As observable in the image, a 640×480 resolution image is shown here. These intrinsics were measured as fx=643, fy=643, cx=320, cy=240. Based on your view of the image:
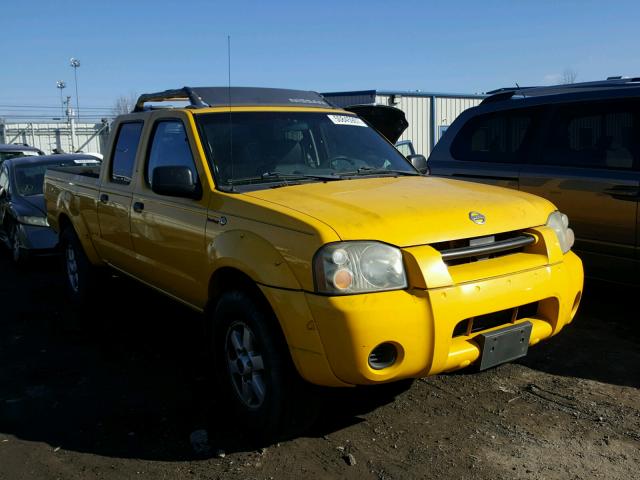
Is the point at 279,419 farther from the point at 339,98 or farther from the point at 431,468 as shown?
the point at 339,98

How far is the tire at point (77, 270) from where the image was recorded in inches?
242

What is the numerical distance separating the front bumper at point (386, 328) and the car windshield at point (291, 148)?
46.8 inches

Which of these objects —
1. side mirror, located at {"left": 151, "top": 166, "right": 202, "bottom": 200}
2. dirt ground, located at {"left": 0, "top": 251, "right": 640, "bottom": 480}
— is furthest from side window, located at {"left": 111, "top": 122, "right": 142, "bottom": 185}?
dirt ground, located at {"left": 0, "top": 251, "right": 640, "bottom": 480}

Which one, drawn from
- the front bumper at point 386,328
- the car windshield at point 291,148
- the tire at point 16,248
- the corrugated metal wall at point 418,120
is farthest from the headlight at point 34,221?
the corrugated metal wall at point 418,120

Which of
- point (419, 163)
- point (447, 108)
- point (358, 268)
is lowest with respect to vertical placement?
Result: point (358, 268)

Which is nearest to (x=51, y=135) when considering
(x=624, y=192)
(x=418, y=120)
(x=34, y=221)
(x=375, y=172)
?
(x=418, y=120)

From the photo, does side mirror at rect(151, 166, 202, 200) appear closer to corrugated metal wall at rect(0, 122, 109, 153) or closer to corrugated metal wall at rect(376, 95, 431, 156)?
corrugated metal wall at rect(376, 95, 431, 156)

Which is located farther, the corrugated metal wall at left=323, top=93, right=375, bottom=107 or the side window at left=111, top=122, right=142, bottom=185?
the corrugated metal wall at left=323, top=93, right=375, bottom=107

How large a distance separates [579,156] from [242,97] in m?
2.83

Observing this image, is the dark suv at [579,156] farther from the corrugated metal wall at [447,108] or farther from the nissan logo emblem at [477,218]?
the corrugated metal wall at [447,108]

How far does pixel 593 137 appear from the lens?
5336mm

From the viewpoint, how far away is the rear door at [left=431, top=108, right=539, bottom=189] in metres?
5.80

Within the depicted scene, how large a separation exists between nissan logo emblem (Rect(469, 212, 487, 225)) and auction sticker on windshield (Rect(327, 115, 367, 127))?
5.79 ft

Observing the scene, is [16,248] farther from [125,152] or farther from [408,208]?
[408,208]
